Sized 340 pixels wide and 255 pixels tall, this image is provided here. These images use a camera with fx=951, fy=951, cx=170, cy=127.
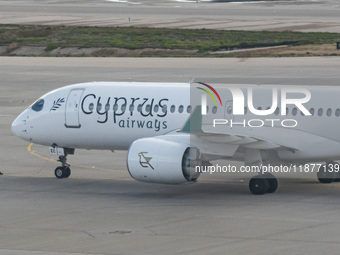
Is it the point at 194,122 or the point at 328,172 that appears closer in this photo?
the point at 194,122

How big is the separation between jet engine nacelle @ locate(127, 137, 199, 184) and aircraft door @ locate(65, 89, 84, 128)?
4.73 meters

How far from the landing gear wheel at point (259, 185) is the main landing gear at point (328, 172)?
3393 mm

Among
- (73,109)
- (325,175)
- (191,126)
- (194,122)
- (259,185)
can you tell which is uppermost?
(73,109)

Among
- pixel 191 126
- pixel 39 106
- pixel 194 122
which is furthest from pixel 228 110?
pixel 39 106

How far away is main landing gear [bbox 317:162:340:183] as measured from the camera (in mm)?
35031

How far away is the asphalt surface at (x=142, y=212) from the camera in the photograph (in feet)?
84.2

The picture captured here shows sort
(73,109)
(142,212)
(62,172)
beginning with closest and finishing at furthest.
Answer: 1. (142,212)
2. (73,109)
3. (62,172)

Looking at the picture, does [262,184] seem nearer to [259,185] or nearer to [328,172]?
[259,185]

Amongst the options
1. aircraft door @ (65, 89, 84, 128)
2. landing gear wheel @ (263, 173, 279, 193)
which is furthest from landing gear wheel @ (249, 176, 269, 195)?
aircraft door @ (65, 89, 84, 128)

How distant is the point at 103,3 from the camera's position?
446ft

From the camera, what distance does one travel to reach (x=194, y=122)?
33656 millimetres

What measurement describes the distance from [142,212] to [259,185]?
4.55 metres

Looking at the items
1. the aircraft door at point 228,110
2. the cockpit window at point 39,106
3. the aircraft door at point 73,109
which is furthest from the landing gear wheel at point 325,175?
the cockpit window at point 39,106

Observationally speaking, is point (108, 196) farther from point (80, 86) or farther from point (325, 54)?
point (325, 54)
